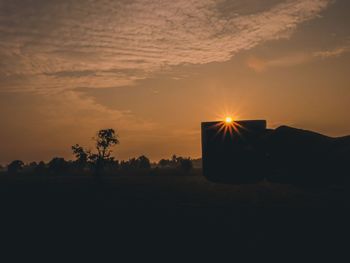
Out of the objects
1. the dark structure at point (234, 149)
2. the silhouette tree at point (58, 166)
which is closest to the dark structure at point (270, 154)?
the dark structure at point (234, 149)

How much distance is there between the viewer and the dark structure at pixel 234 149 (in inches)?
138

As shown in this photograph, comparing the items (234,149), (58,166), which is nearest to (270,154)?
(234,149)

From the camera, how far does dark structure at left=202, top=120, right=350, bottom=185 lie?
3.17 metres

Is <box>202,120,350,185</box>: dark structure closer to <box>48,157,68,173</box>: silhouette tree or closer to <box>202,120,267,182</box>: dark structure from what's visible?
<box>202,120,267,182</box>: dark structure

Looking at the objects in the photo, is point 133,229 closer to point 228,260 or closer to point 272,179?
point 228,260

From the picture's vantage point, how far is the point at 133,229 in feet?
48.9

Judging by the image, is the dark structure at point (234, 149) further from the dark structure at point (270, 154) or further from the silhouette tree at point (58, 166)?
the silhouette tree at point (58, 166)

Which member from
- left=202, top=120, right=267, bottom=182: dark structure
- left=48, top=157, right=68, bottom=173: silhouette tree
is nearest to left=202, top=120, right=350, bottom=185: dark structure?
left=202, top=120, right=267, bottom=182: dark structure

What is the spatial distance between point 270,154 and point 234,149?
37 centimetres

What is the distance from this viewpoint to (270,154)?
11.3 ft

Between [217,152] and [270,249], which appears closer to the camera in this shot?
[217,152]

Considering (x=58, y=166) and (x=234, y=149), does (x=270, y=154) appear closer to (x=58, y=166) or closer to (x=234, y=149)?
(x=234, y=149)

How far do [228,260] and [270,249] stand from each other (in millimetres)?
1406

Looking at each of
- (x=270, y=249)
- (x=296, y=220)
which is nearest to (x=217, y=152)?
(x=270, y=249)
